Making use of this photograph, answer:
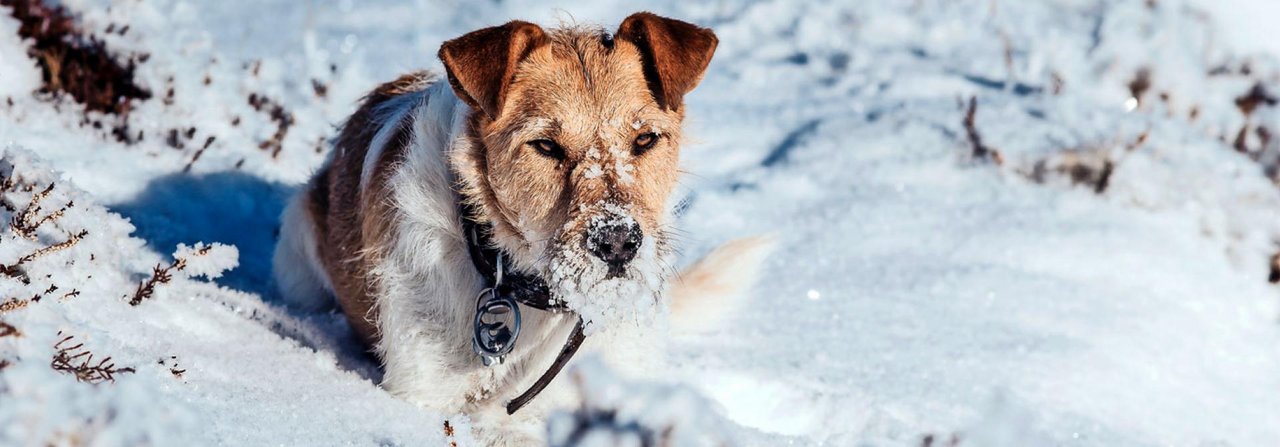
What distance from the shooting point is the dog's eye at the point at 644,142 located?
9.25 ft

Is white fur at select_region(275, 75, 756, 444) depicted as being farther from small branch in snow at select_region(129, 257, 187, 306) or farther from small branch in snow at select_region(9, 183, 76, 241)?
small branch in snow at select_region(9, 183, 76, 241)

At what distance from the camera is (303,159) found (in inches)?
203

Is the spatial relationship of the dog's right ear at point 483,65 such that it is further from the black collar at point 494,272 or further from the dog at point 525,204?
the black collar at point 494,272

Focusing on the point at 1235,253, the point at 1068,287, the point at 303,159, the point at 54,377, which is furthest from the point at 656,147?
the point at 1235,253

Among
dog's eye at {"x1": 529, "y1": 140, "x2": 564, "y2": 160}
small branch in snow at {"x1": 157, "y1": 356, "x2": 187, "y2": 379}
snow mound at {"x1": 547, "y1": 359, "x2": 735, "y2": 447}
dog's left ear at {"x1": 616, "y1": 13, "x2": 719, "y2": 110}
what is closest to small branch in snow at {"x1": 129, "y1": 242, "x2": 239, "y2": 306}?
small branch in snow at {"x1": 157, "y1": 356, "x2": 187, "y2": 379}

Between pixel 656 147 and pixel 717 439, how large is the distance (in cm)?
121

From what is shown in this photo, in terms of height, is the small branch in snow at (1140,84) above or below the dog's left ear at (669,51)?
below

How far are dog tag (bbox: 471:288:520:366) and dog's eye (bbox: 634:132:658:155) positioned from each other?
54 centimetres

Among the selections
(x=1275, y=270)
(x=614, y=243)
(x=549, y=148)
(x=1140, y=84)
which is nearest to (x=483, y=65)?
(x=549, y=148)

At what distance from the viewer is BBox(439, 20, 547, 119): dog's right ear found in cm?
274

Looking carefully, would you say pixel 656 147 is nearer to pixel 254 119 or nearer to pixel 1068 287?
pixel 1068 287

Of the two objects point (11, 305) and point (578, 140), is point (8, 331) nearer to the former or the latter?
point (11, 305)

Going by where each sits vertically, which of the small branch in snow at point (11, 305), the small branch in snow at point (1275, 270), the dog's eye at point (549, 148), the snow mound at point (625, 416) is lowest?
the small branch in snow at point (1275, 270)

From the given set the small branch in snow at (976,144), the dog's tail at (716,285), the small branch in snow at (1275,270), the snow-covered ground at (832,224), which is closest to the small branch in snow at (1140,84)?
the snow-covered ground at (832,224)
